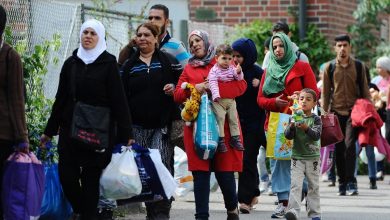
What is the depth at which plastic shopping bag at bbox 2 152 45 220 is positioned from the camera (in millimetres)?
9273

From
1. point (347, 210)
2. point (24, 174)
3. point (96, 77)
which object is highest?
point (96, 77)

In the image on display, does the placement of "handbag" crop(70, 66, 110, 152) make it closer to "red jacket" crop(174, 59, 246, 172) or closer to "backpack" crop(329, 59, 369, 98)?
"red jacket" crop(174, 59, 246, 172)

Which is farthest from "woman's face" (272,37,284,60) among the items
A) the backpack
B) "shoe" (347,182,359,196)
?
"shoe" (347,182,359,196)

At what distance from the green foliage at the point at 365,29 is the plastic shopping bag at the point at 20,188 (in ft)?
37.9

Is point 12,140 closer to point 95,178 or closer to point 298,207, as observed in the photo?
point 95,178

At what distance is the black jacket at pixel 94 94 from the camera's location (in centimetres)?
978

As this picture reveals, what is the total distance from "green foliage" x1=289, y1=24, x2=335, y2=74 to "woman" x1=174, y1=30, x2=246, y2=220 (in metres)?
8.21

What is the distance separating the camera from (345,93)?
1488 cm

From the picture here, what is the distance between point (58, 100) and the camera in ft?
32.5

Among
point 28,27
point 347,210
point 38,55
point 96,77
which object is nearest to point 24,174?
point 96,77

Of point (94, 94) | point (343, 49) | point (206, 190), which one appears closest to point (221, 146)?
point (206, 190)

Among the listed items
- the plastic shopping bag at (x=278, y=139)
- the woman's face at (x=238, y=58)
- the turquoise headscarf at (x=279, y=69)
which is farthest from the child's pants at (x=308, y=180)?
the woman's face at (x=238, y=58)

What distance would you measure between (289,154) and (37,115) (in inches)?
95.6

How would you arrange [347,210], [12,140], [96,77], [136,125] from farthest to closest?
[347,210]
[136,125]
[96,77]
[12,140]
